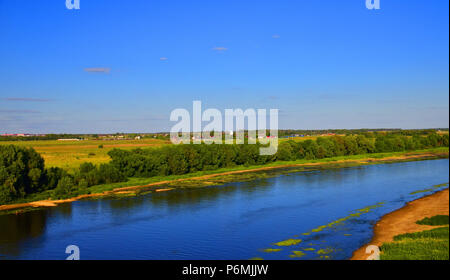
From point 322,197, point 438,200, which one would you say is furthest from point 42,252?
point 438,200

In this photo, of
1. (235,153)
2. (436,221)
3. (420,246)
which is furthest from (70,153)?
(420,246)

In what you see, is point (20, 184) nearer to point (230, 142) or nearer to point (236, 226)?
point (236, 226)

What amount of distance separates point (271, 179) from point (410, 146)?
139ft

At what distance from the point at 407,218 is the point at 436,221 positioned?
5.35ft

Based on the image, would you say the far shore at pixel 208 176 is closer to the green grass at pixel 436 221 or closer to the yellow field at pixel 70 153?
the yellow field at pixel 70 153

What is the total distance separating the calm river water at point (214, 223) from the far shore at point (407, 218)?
1.69 ft

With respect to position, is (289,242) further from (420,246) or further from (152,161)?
(152,161)

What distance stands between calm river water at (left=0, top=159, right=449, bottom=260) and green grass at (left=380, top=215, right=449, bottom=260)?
1.49 meters

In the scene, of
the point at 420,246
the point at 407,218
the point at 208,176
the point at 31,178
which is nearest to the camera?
the point at 420,246

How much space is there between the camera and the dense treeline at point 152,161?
29703 millimetres

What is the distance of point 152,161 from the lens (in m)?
40.1

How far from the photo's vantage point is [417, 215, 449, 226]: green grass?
2123cm

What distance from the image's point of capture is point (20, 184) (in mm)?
29438

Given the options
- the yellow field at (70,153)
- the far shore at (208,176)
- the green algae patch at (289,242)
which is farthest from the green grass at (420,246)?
the yellow field at (70,153)
